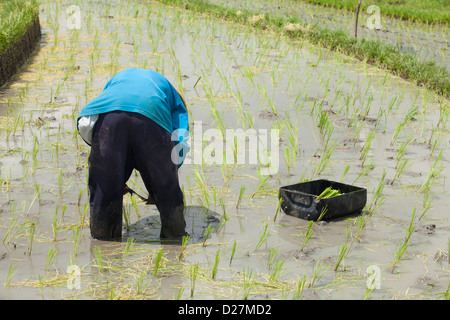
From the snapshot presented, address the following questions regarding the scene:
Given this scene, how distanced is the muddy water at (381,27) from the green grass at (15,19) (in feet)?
11.7

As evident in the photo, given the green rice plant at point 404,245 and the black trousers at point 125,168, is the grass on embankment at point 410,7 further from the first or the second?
the black trousers at point 125,168

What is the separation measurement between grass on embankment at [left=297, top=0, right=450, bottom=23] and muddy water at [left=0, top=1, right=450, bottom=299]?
9.60 feet

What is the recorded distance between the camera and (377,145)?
5477 mm

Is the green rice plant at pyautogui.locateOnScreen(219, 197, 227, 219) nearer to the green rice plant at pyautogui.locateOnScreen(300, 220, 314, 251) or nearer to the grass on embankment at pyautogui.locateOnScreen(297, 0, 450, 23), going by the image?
the green rice plant at pyautogui.locateOnScreen(300, 220, 314, 251)

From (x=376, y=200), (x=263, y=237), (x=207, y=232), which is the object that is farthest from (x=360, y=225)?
(x=207, y=232)

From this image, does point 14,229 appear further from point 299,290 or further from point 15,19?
point 15,19

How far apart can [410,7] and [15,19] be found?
6.40 metres

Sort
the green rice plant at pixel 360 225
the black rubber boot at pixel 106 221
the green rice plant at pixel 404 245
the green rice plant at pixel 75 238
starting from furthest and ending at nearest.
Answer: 1. the green rice plant at pixel 360 225
2. the black rubber boot at pixel 106 221
3. the green rice plant at pixel 75 238
4. the green rice plant at pixel 404 245

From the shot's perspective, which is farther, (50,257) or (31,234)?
(31,234)

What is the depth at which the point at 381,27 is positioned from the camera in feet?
33.6

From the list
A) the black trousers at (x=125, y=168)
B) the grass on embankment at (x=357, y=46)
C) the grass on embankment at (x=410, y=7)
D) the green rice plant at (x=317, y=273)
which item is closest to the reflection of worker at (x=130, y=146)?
the black trousers at (x=125, y=168)

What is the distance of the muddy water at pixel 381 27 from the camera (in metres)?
8.77
